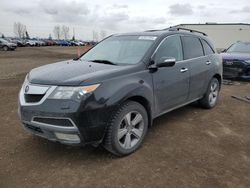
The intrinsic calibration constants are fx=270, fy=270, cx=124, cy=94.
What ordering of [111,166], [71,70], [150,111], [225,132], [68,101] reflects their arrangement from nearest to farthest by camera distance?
[68,101]
[111,166]
[71,70]
[150,111]
[225,132]

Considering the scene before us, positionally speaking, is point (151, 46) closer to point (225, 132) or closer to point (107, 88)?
point (107, 88)

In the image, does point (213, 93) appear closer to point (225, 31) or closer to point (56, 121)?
point (56, 121)

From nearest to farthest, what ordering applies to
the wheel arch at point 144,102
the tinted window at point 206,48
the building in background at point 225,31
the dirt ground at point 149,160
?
1. the dirt ground at point 149,160
2. the wheel arch at point 144,102
3. the tinted window at point 206,48
4. the building in background at point 225,31

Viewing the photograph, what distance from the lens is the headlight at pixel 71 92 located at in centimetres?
319

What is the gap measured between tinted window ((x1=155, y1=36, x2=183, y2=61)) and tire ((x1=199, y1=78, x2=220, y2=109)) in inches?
56.0

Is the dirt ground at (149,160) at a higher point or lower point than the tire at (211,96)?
lower

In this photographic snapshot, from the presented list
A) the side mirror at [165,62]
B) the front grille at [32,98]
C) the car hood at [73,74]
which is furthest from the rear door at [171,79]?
the front grille at [32,98]

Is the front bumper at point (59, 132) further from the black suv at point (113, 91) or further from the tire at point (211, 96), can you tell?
the tire at point (211, 96)

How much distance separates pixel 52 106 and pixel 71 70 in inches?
28.4

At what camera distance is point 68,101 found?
3178 mm

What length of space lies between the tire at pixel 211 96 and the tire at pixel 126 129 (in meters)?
2.41

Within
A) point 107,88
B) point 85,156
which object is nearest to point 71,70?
point 107,88

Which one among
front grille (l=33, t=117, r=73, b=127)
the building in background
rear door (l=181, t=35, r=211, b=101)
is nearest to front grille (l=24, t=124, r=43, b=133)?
front grille (l=33, t=117, r=73, b=127)

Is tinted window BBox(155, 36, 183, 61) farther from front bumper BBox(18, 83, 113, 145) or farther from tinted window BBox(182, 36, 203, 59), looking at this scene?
front bumper BBox(18, 83, 113, 145)
